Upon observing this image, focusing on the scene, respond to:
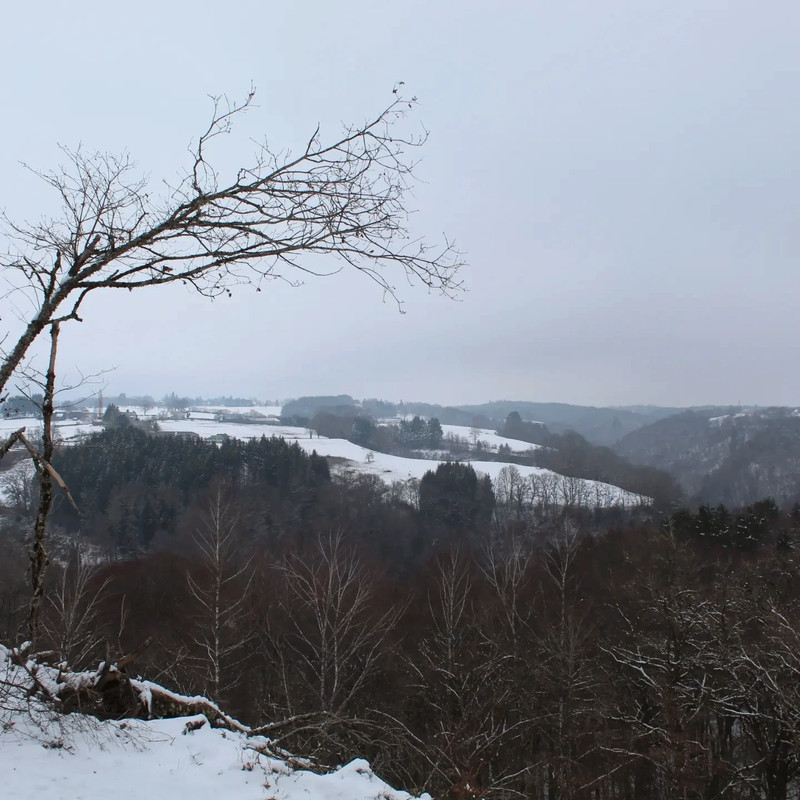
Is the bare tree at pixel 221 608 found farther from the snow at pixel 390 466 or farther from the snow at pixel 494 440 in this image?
the snow at pixel 494 440

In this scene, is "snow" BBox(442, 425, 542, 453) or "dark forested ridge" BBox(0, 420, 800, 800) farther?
"snow" BBox(442, 425, 542, 453)

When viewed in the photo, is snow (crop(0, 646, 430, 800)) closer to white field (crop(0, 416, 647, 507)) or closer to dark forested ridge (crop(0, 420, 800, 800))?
dark forested ridge (crop(0, 420, 800, 800))

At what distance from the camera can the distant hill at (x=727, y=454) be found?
330 feet

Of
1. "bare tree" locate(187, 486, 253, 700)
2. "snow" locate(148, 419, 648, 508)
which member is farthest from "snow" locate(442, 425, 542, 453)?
"bare tree" locate(187, 486, 253, 700)

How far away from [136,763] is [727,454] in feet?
494

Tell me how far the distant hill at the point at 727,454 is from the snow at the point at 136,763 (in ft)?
257

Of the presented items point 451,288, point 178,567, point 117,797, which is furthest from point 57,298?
point 178,567

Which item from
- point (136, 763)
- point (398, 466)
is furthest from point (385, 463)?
point (136, 763)

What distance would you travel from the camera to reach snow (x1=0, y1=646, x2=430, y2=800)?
395 centimetres

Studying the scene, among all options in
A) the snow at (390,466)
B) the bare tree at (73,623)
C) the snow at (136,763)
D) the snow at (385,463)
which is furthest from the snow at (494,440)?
the snow at (136,763)

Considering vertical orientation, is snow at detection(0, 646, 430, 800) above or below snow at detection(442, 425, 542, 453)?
above

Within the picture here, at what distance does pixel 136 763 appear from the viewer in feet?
14.6

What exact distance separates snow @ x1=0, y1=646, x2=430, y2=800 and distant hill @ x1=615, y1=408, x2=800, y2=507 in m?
78.2

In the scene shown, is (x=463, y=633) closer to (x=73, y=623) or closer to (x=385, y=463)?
(x=73, y=623)
